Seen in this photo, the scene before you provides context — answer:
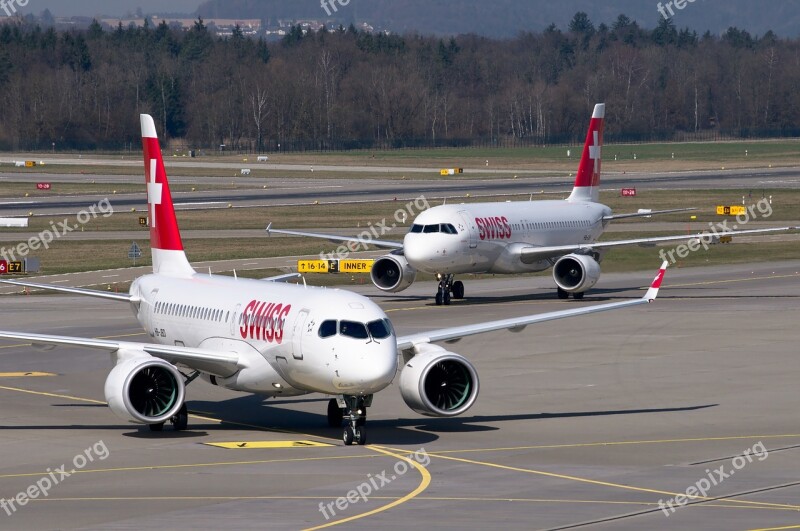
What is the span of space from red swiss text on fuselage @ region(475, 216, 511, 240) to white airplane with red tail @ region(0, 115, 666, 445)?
25.0 metres

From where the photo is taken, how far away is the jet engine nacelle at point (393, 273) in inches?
2457

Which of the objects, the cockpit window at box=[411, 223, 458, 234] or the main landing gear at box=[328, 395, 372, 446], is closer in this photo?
the main landing gear at box=[328, 395, 372, 446]

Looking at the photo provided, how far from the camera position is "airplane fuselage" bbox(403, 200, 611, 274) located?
59.8 meters

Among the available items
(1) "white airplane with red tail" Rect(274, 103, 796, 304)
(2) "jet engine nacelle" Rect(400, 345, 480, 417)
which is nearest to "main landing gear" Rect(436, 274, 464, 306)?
(1) "white airplane with red tail" Rect(274, 103, 796, 304)

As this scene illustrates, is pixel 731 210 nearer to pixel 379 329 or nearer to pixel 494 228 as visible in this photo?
pixel 494 228

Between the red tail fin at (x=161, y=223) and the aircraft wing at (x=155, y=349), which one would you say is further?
the red tail fin at (x=161, y=223)

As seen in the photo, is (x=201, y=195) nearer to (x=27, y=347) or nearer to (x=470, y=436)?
(x=27, y=347)

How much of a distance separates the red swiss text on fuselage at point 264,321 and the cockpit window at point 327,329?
152cm

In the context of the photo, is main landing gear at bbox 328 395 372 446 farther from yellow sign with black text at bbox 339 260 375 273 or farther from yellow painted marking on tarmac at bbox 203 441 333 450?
yellow sign with black text at bbox 339 260 375 273

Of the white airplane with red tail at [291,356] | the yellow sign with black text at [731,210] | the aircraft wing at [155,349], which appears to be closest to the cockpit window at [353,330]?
the white airplane with red tail at [291,356]

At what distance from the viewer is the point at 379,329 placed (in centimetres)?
3069

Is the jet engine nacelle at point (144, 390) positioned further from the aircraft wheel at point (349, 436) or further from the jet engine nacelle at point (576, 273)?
the jet engine nacelle at point (576, 273)

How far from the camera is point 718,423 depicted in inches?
1340

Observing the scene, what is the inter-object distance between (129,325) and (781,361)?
2632 centimetres
